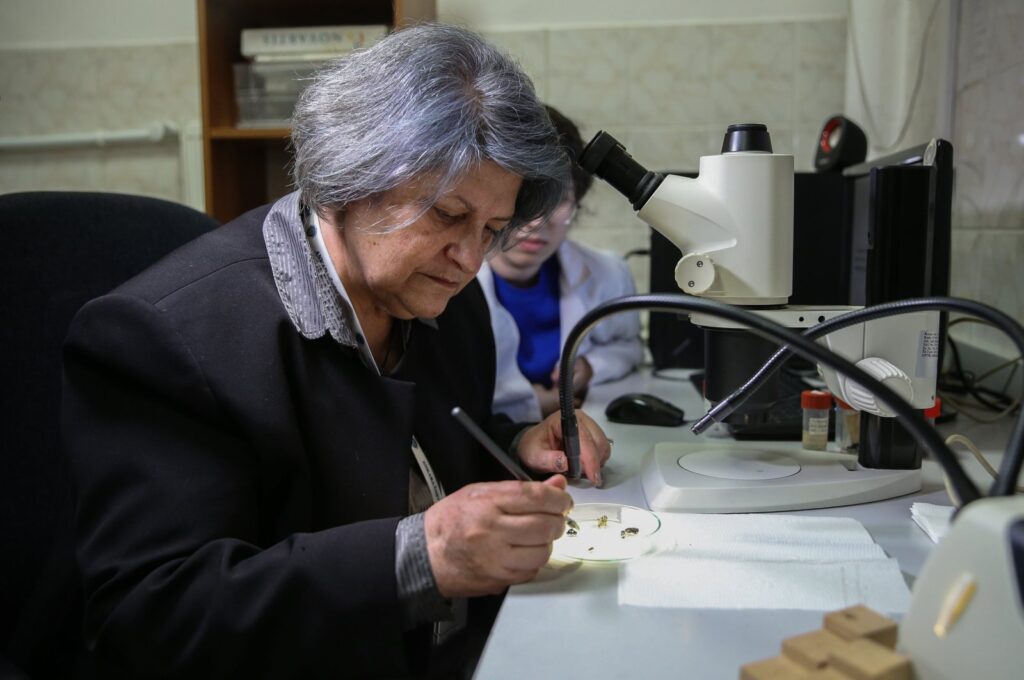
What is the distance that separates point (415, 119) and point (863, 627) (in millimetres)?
660

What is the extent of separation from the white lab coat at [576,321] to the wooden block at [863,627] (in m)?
1.19

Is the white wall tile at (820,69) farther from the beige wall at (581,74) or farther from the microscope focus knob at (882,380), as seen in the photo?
the microscope focus knob at (882,380)

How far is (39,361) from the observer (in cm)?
100

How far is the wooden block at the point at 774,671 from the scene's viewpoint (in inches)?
19.4

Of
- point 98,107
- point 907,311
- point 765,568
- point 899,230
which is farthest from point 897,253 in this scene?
point 98,107

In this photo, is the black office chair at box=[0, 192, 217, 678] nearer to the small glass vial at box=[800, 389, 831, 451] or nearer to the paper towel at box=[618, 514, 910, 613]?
the paper towel at box=[618, 514, 910, 613]

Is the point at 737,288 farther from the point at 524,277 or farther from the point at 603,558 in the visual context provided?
the point at 524,277

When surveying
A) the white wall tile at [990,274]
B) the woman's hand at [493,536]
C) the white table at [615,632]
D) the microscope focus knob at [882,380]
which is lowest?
the white table at [615,632]

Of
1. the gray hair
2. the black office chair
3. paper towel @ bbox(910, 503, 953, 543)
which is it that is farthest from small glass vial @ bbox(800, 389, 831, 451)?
the black office chair

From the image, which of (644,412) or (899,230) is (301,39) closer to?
(644,412)

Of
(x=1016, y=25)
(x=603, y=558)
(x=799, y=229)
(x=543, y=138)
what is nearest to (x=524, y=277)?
(x=799, y=229)

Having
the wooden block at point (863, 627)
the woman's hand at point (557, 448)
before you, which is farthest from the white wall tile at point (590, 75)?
the wooden block at point (863, 627)

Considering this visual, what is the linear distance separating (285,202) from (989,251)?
1.38m

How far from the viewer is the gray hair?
0.92m
